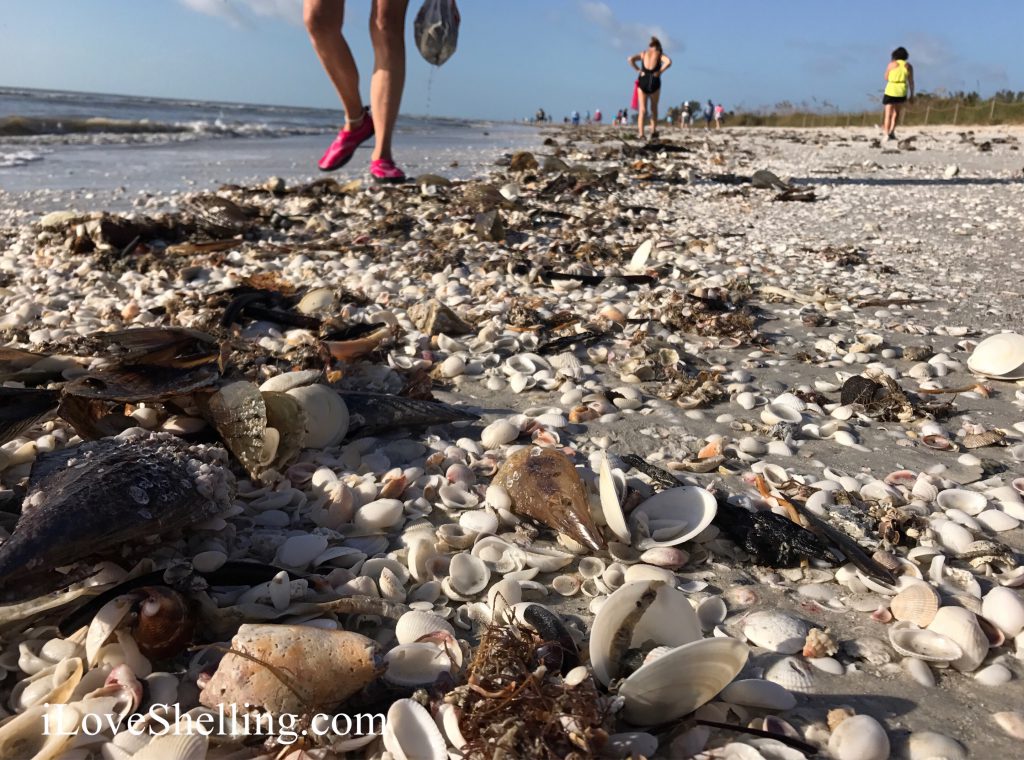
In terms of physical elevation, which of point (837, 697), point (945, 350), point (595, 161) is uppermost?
point (595, 161)

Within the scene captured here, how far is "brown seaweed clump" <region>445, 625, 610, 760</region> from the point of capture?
1.15 m

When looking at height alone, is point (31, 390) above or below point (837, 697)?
above

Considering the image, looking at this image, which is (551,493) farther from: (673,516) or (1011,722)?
(1011,722)

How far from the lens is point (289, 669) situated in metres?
1.27

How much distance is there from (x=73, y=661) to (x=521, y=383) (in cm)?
190

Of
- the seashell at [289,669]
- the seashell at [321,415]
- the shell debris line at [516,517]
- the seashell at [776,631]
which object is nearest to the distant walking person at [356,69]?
the shell debris line at [516,517]

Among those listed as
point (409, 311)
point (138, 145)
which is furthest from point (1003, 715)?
point (138, 145)

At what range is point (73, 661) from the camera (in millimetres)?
1342

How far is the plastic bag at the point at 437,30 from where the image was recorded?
657 centimetres

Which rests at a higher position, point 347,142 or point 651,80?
point 651,80

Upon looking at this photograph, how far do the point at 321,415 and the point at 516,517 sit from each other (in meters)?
0.79

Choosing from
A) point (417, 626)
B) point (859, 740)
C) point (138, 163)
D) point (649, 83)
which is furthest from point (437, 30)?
point (649, 83)

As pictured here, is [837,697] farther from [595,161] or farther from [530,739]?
[595,161]

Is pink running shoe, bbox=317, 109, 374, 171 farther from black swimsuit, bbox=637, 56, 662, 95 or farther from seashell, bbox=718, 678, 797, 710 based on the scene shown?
black swimsuit, bbox=637, 56, 662, 95
